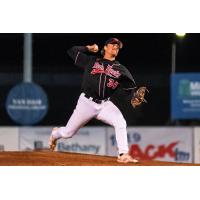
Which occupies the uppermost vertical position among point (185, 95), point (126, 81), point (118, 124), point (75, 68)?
point (75, 68)

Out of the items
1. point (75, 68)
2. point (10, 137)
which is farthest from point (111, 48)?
point (10, 137)

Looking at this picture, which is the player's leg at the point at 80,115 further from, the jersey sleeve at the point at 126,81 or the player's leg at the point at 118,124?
the jersey sleeve at the point at 126,81

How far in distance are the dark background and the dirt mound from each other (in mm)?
5610

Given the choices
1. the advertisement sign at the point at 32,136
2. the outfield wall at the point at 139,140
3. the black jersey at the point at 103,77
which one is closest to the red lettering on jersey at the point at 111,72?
the black jersey at the point at 103,77

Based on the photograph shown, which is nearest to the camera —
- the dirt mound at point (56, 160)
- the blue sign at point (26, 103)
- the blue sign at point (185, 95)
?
the dirt mound at point (56, 160)

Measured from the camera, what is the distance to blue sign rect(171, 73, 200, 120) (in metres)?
16.0

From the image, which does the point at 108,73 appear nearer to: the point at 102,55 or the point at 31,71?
the point at 102,55

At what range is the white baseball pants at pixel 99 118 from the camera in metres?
8.89

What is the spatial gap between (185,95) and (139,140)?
176 centimetres

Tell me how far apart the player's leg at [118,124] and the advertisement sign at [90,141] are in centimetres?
638

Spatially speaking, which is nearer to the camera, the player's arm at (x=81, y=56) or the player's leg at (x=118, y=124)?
the player's leg at (x=118, y=124)

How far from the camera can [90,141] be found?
616 inches

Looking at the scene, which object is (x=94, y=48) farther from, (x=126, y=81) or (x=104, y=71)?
(x=126, y=81)

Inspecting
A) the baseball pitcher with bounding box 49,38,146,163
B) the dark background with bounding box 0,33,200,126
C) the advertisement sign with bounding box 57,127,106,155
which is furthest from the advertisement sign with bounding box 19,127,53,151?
the baseball pitcher with bounding box 49,38,146,163
